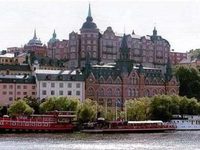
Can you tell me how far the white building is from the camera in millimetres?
140500

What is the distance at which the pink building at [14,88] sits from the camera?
140 m

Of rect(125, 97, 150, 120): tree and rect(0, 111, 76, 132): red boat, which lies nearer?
rect(0, 111, 76, 132): red boat

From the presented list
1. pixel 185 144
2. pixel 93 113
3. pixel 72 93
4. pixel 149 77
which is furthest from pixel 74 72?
pixel 185 144

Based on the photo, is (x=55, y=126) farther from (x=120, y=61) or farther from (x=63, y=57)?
(x=63, y=57)

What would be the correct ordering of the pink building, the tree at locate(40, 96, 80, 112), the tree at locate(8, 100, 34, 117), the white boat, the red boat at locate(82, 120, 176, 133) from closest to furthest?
the red boat at locate(82, 120, 176, 133) < the white boat < the tree at locate(8, 100, 34, 117) < the tree at locate(40, 96, 80, 112) < the pink building

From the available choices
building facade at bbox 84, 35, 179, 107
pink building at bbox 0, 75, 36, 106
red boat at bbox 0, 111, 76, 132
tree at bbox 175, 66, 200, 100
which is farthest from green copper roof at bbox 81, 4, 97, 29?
red boat at bbox 0, 111, 76, 132

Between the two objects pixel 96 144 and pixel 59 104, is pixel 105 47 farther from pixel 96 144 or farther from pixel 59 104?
pixel 96 144

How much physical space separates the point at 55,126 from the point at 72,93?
36490 millimetres

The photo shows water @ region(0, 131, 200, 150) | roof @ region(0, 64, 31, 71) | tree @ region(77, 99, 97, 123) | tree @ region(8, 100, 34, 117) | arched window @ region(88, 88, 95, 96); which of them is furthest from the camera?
roof @ region(0, 64, 31, 71)

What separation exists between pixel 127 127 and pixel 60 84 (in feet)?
124

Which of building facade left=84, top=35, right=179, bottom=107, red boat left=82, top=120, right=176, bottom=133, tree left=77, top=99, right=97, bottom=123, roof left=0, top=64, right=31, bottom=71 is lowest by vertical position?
red boat left=82, top=120, right=176, bottom=133

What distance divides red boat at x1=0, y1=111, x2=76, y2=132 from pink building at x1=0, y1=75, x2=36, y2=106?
32.6 m

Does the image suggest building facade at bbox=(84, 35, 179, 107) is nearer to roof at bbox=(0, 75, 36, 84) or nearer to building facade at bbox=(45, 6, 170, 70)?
roof at bbox=(0, 75, 36, 84)

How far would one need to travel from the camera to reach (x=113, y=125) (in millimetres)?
106625
